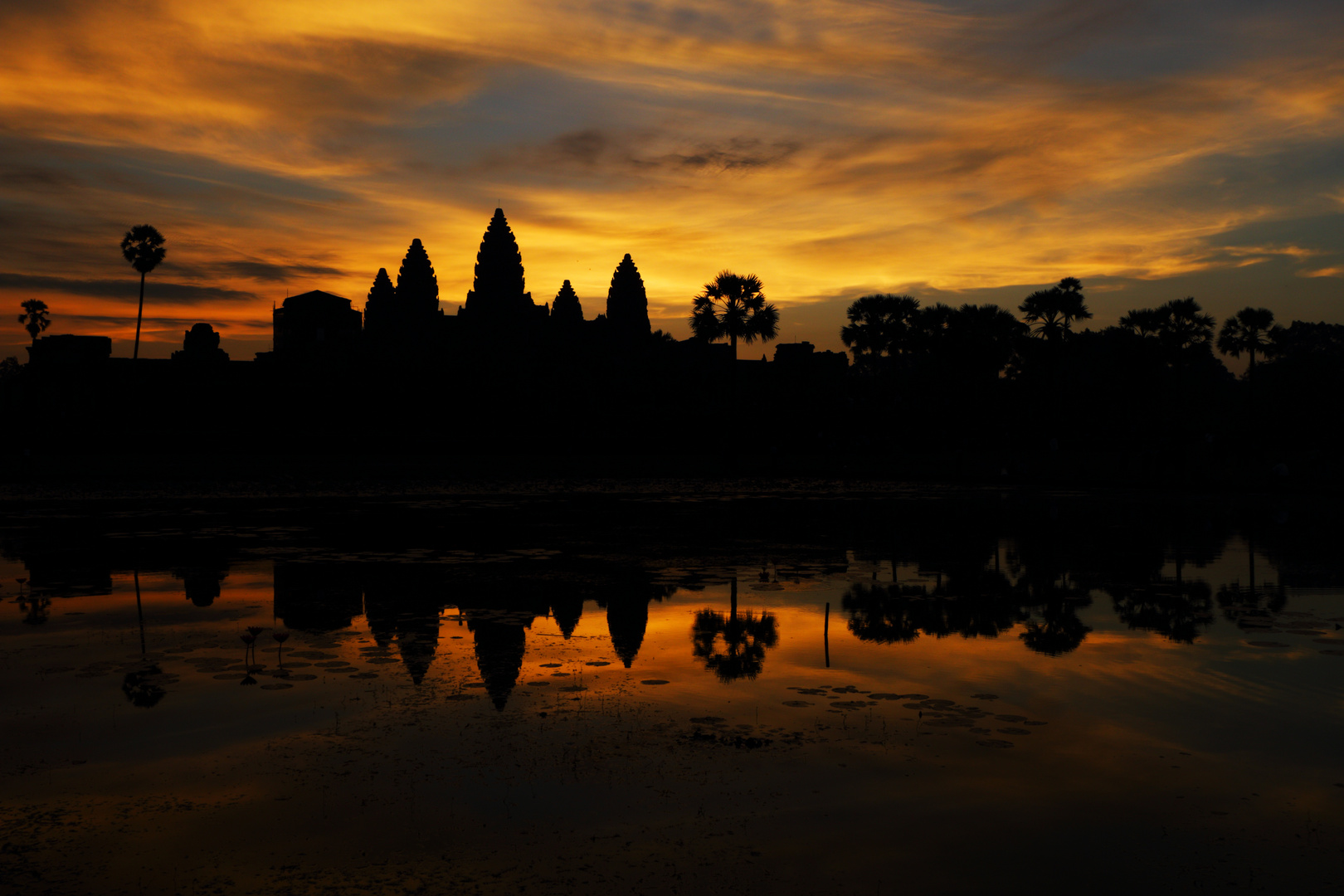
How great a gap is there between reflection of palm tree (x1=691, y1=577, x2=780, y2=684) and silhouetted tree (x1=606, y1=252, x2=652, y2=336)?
10853cm

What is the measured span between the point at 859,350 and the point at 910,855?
7655 cm

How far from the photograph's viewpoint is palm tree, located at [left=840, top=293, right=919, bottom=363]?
77.4m

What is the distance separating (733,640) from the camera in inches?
411

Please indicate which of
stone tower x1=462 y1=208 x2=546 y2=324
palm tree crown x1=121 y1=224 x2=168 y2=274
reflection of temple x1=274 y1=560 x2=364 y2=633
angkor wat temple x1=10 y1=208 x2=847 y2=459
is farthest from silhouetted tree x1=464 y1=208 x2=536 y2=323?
reflection of temple x1=274 y1=560 x2=364 y2=633

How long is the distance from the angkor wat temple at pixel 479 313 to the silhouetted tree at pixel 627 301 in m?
0.10

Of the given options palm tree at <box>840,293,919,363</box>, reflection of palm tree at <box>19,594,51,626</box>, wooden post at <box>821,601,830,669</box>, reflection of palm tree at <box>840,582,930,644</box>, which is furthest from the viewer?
palm tree at <box>840,293,919,363</box>

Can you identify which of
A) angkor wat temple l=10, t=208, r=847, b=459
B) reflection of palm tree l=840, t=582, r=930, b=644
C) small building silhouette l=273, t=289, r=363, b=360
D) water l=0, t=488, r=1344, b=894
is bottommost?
water l=0, t=488, r=1344, b=894

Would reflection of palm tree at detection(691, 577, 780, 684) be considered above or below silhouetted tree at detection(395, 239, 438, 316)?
below

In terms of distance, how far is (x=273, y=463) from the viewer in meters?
45.3

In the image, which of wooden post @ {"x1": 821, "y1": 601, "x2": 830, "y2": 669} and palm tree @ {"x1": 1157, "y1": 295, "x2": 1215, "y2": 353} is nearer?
wooden post @ {"x1": 821, "y1": 601, "x2": 830, "y2": 669}

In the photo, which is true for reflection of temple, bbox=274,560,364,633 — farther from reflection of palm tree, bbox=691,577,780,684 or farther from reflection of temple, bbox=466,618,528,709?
reflection of palm tree, bbox=691,577,780,684

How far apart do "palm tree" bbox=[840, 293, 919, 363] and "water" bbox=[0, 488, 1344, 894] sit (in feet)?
205

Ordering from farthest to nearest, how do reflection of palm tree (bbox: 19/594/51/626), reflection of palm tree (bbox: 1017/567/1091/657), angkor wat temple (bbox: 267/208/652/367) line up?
angkor wat temple (bbox: 267/208/652/367) < reflection of palm tree (bbox: 19/594/51/626) < reflection of palm tree (bbox: 1017/567/1091/657)

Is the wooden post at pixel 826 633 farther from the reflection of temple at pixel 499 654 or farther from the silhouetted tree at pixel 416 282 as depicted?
the silhouetted tree at pixel 416 282
